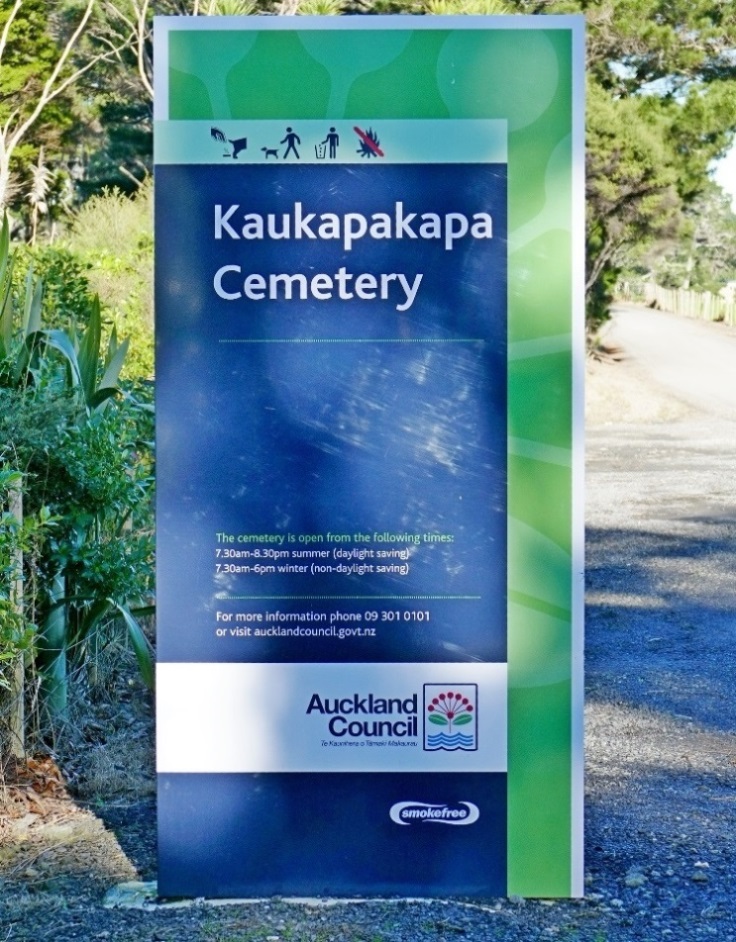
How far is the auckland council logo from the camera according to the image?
373 cm

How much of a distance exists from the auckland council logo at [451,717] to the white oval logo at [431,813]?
0.52 feet

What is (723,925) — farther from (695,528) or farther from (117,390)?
(695,528)

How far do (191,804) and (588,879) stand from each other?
1.19m

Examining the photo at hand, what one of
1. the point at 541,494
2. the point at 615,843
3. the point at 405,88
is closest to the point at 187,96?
the point at 405,88

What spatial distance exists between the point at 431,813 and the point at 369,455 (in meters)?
0.99

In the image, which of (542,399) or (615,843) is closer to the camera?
(542,399)

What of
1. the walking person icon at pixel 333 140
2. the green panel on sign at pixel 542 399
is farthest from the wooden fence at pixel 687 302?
the walking person icon at pixel 333 140

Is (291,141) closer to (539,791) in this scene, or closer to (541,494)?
(541,494)

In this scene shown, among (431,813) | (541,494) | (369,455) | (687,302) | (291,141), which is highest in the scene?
(687,302)

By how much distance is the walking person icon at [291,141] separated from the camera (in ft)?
11.8

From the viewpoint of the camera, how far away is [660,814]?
4719mm

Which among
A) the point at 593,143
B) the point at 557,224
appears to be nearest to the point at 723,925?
the point at 557,224

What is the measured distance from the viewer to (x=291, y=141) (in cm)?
360

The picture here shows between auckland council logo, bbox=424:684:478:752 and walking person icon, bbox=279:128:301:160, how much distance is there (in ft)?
4.75
